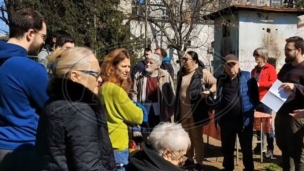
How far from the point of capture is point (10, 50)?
2842mm

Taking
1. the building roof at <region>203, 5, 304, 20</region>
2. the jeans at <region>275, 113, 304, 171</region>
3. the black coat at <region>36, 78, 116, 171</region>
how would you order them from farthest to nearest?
1. the building roof at <region>203, 5, 304, 20</region>
2. the jeans at <region>275, 113, 304, 171</region>
3. the black coat at <region>36, 78, 116, 171</region>

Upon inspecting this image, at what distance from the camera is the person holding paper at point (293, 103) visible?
5.04m

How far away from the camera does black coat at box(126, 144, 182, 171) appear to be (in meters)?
2.86

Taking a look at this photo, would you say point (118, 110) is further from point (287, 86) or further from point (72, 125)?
point (287, 86)

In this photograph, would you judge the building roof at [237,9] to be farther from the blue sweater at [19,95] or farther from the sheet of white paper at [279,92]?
the blue sweater at [19,95]

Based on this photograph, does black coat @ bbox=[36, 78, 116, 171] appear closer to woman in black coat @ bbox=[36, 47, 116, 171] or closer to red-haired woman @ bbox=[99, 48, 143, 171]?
woman in black coat @ bbox=[36, 47, 116, 171]

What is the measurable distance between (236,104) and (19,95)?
3.74 m

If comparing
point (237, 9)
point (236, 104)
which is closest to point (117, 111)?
point (236, 104)

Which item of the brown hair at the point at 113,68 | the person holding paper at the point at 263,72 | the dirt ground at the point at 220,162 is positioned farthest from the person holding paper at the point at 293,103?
the brown hair at the point at 113,68

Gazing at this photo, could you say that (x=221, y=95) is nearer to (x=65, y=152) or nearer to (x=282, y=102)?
(x=282, y=102)

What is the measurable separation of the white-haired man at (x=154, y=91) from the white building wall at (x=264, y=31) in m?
21.5

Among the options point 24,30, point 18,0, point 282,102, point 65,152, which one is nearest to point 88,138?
point 65,152

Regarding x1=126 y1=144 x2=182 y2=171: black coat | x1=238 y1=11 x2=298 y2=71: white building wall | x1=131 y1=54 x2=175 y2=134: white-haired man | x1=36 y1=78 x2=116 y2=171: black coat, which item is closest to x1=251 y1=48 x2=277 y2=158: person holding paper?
x1=131 y1=54 x2=175 y2=134: white-haired man

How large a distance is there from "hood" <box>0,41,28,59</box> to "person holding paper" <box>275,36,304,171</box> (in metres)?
3.11
